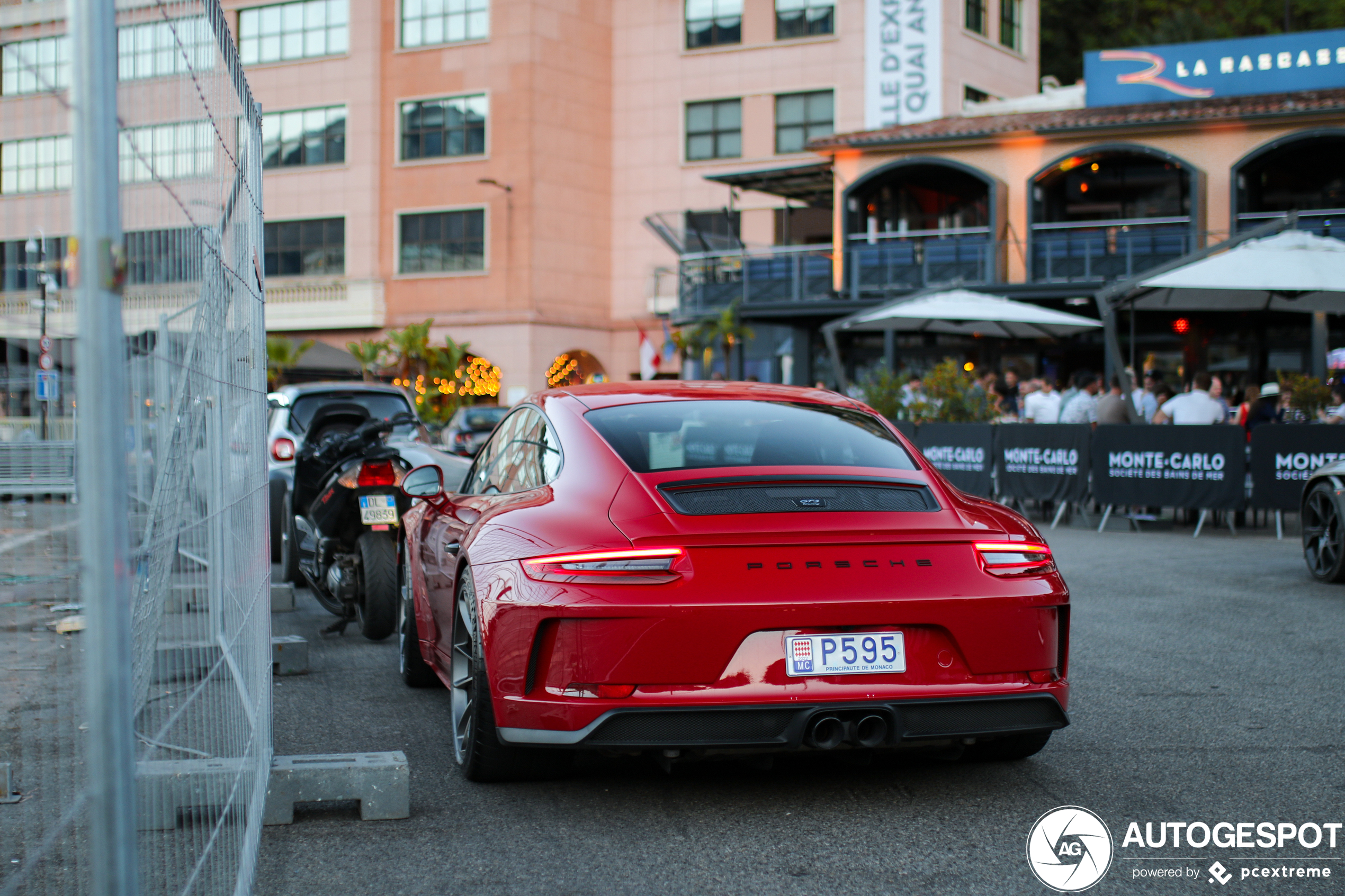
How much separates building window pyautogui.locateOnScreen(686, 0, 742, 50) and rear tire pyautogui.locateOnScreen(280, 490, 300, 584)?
34.1m

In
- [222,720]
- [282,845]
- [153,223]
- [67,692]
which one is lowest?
[282,845]

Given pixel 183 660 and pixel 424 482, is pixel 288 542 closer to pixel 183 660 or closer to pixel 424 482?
pixel 424 482

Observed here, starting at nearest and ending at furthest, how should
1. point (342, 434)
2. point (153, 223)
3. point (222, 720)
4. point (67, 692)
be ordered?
point (67, 692) → point (153, 223) → point (222, 720) → point (342, 434)

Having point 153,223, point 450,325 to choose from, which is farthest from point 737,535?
point 450,325

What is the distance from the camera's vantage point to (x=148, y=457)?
262 cm

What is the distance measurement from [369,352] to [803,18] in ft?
56.2

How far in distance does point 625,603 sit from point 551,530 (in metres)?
0.44

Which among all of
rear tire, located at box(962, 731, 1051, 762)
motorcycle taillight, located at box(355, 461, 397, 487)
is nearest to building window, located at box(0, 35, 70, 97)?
rear tire, located at box(962, 731, 1051, 762)

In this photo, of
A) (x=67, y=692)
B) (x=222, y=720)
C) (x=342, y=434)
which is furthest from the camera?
(x=342, y=434)

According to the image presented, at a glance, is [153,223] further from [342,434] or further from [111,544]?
[342,434]

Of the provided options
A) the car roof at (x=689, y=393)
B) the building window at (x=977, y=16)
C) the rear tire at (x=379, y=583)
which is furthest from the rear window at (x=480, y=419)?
the car roof at (x=689, y=393)

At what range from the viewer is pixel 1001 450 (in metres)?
17.0

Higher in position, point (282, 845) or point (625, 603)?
point (625, 603)

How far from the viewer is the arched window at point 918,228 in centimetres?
2956
